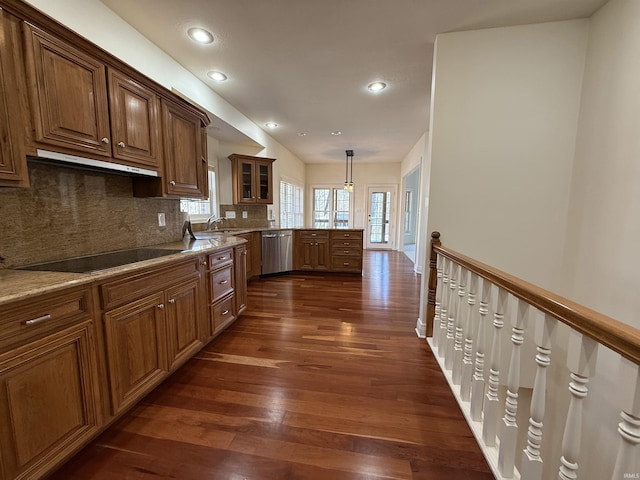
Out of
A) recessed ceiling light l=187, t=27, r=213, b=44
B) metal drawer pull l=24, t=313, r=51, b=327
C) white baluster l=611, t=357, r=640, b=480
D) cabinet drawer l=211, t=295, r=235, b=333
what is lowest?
cabinet drawer l=211, t=295, r=235, b=333

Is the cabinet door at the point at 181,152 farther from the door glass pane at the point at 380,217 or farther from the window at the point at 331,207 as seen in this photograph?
the door glass pane at the point at 380,217

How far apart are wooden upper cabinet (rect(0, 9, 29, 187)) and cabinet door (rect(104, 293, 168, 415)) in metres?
0.78

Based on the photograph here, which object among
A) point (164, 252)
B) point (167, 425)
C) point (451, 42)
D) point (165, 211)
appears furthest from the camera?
point (165, 211)

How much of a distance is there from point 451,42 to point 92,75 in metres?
2.67

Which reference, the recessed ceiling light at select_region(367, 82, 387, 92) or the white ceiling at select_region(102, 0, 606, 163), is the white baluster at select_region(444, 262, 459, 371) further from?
the recessed ceiling light at select_region(367, 82, 387, 92)

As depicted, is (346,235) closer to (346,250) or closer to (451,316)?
(346,250)

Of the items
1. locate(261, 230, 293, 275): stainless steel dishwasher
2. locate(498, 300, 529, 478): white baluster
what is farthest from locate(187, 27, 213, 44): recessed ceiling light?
locate(498, 300, 529, 478): white baluster

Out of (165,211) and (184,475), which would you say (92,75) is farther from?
(184,475)

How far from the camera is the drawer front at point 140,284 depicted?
1391 millimetres

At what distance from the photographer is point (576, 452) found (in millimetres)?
823

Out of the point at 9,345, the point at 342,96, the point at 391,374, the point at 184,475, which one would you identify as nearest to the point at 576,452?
the point at 391,374

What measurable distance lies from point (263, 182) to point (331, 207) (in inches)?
139

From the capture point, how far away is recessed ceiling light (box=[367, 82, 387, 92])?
314 cm

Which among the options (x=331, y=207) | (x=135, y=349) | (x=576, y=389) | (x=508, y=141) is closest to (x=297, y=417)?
(x=135, y=349)
